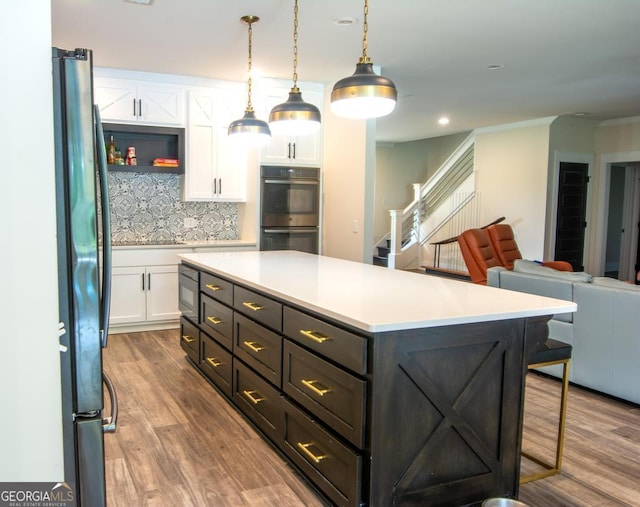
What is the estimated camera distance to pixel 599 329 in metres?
3.59

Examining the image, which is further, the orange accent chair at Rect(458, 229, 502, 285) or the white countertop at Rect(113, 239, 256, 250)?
the orange accent chair at Rect(458, 229, 502, 285)

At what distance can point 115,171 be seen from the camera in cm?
550

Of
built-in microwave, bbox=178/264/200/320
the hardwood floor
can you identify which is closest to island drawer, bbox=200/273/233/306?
built-in microwave, bbox=178/264/200/320

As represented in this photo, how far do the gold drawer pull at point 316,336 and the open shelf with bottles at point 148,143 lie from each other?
3738 mm

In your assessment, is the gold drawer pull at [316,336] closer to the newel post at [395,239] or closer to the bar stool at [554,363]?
the bar stool at [554,363]

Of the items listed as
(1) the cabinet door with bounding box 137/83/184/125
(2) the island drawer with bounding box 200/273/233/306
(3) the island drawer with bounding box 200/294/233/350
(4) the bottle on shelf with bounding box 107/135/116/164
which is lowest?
(3) the island drawer with bounding box 200/294/233/350

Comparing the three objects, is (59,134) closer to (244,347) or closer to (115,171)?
(244,347)

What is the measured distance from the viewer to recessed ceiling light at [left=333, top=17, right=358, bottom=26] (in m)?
3.81

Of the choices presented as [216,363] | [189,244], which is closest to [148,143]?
[189,244]

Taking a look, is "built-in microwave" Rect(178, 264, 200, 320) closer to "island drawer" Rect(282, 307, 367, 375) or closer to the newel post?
"island drawer" Rect(282, 307, 367, 375)

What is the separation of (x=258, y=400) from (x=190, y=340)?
147cm

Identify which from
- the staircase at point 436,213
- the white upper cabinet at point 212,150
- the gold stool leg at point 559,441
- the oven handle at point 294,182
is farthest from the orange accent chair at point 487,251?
the gold stool leg at point 559,441

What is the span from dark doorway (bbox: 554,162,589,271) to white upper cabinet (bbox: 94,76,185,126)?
5881 millimetres

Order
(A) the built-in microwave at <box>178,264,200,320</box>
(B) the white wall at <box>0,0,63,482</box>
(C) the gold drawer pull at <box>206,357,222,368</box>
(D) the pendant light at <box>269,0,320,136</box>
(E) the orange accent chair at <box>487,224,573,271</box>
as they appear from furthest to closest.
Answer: (E) the orange accent chair at <box>487,224,573,271</box> < (A) the built-in microwave at <box>178,264,200,320</box> < (C) the gold drawer pull at <box>206,357,222,368</box> < (D) the pendant light at <box>269,0,320,136</box> < (B) the white wall at <box>0,0,63,482</box>
